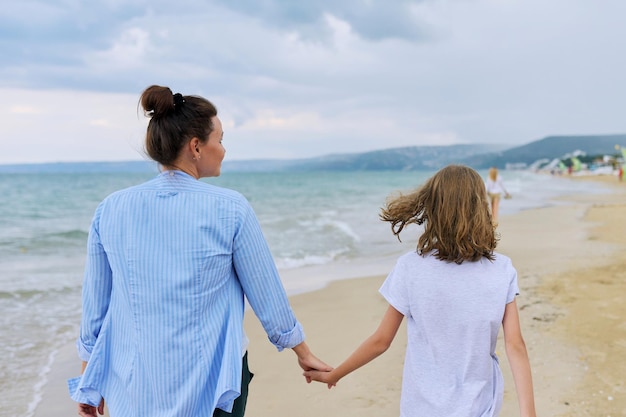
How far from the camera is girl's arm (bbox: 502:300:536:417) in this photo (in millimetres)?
2066

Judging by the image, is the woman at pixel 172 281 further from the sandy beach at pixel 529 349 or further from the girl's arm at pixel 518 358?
the sandy beach at pixel 529 349

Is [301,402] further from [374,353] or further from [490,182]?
[490,182]

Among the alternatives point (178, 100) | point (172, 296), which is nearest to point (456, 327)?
point (172, 296)

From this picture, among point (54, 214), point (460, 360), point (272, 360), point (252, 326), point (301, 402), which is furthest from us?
point (54, 214)

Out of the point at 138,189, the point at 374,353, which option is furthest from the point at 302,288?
the point at 138,189

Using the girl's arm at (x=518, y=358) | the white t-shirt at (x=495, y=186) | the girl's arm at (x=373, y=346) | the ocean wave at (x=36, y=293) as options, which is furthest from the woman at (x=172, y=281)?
the white t-shirt at (x=495, y=186)

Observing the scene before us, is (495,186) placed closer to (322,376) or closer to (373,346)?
(322,376)

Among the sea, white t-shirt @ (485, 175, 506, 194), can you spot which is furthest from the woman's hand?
white t-shirt @ (485, 175, 506, 194)

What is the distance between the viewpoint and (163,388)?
1855 millimetres

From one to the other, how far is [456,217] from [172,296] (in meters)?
0.98

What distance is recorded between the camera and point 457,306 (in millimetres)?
2027

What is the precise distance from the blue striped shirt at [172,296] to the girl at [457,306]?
59cm

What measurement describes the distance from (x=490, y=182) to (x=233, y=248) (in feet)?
42.6

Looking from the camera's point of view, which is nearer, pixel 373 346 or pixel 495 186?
pixel 373 346
